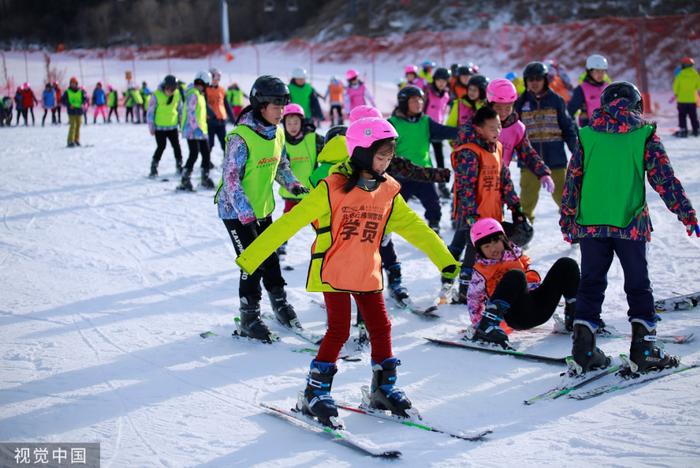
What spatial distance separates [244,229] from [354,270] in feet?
5.83

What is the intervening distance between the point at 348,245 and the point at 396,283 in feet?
8.11

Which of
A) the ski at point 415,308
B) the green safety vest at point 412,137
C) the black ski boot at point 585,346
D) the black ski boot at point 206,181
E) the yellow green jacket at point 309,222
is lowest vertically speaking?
the ski at point 415,308

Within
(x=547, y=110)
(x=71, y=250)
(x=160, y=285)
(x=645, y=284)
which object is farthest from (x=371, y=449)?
(x=71, y=250)

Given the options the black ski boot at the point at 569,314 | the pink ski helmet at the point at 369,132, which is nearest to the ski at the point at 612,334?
the black ski boot at the point at 569,314

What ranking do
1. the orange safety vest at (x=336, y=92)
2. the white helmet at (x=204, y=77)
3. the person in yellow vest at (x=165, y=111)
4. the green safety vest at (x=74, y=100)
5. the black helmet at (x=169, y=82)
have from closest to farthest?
the white helmet at (x=204, y=77)
the black helmet at (x=169, y=82)
the person in yellow vest at (x=165, y=111)
the green safety vest at (x=74, y=100)
the orange safety vest at (x=336, y=92)

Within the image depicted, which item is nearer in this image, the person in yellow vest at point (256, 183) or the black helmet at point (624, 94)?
the black helmet at point (624, 94)

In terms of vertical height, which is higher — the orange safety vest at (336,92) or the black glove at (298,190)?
the orange safety vest at (336,92)

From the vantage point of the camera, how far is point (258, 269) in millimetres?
5699

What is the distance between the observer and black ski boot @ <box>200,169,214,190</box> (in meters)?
12.6

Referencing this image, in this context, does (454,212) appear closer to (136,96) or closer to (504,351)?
(504,351)

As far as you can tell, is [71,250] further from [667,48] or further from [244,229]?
[667,48]

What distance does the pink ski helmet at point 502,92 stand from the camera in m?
6.69

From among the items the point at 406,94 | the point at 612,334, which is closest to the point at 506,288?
the point at 612,334

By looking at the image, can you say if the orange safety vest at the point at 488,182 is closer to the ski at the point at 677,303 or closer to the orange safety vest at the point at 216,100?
the ski at the point at 677,303
